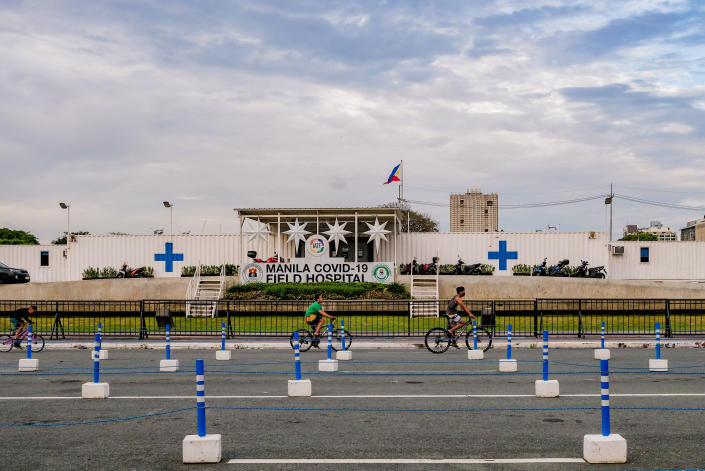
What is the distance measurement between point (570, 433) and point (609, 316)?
26.5m

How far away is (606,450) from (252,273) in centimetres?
3476

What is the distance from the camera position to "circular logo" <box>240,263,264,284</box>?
41.8m

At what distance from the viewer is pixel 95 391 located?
12.8 m

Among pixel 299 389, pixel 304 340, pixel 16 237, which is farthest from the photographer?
pixel 16 237

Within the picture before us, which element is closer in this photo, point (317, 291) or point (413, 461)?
point (413, 461)

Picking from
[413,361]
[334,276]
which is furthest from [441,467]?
[334,276]

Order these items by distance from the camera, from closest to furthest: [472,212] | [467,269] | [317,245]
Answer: [317,245], [467,269], [472,212]

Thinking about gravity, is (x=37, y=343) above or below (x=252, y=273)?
below

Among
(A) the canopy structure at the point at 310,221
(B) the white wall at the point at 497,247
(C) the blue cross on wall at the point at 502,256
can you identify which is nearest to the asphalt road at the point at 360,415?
(A) the canopy structure at the point at 310,221

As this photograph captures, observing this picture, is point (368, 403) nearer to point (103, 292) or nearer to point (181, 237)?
point (103, 292)

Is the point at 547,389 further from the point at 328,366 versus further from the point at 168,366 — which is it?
the point at 168,366

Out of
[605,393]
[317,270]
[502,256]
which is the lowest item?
[605,393]

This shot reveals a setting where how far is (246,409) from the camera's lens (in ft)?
38.3

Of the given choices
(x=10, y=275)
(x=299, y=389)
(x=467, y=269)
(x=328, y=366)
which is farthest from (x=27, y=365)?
(x=10, y=275)
